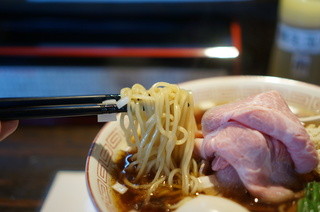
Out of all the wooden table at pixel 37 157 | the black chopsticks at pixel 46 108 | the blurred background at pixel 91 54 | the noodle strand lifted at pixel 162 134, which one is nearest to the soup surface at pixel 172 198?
the noodle strand lifted at pixel 162 134

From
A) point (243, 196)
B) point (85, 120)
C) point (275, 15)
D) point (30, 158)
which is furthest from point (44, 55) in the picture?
point (275, 15)

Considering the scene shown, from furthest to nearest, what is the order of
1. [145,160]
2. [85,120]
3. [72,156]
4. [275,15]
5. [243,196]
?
[275,15] < [85,120] < [72,156] < [145,160] < [243,196]

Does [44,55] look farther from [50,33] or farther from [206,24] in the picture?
[206,24]

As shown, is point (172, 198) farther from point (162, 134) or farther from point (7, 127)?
point (7, 127)

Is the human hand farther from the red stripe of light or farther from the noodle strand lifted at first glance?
the red stripe of light

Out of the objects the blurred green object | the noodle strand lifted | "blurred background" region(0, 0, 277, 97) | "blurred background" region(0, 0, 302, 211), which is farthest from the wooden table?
the blurred green object
